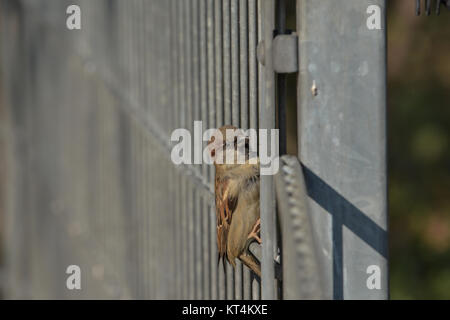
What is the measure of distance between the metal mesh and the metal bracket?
0.37 feet

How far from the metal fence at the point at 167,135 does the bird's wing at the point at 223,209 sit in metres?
0.07

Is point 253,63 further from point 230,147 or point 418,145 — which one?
point 418,145

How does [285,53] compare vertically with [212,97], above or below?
above

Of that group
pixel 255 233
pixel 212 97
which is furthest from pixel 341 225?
pixel 212 97

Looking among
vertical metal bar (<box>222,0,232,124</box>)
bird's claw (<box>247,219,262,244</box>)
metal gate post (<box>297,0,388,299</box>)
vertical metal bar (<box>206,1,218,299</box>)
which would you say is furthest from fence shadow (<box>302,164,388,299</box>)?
vertical metal bar (<box>206,1,218,299</box>)

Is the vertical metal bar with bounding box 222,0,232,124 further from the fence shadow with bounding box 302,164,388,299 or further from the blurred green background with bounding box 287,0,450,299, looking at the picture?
the blurred green background with bounding box 287,0,450,299

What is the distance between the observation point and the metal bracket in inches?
61.1

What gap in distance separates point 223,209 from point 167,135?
2.95 ft

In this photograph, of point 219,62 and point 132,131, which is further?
point 132,131

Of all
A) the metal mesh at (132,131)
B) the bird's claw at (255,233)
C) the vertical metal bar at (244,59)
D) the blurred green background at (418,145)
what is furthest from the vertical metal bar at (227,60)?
the blurred green background at (418,145)

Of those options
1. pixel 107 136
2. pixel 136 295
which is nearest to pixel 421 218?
pixel 107 136

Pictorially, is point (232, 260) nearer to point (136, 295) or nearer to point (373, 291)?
point (373, 291)

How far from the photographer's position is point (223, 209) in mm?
1974

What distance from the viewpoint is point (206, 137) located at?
2232mm
